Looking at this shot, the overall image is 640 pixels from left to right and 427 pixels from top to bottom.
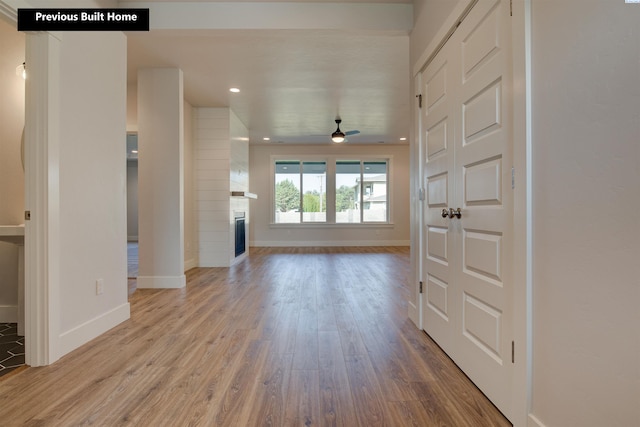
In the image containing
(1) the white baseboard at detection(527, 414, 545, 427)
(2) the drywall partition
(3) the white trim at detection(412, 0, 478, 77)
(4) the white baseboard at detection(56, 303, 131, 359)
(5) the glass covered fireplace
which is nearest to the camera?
(1) the white baseboard at detection(527, 414, 545, 427)

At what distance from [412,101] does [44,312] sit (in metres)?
3.10

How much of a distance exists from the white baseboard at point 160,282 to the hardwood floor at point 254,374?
82 centimetres

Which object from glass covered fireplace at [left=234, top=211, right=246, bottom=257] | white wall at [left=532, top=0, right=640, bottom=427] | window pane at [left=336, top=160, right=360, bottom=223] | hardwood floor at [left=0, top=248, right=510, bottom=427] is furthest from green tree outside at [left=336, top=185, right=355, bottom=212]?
white wall at [left=532, top=0, right=640, bottom=427]

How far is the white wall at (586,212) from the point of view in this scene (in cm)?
91

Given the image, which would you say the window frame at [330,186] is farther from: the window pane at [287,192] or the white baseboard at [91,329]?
the white baseboard at [91,329]

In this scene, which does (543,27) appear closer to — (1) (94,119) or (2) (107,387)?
(2) (107,387)

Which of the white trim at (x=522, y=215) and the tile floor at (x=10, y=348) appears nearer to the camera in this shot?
the white trim at (x=522, y=215)

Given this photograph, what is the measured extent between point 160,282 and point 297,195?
5459 millimetres

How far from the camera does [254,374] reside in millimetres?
1884

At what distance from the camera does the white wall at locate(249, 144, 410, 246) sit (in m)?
9.15

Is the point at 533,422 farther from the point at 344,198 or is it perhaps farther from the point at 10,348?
the point at 344,198

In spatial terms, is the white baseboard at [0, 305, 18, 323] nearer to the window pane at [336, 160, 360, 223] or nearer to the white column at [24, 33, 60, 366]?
the white column at [24, 33, 60, 366]

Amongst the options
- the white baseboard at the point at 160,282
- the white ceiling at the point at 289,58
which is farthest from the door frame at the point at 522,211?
the white baseboard at the point at 160,282

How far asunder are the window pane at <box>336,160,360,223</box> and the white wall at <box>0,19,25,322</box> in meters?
7.15
